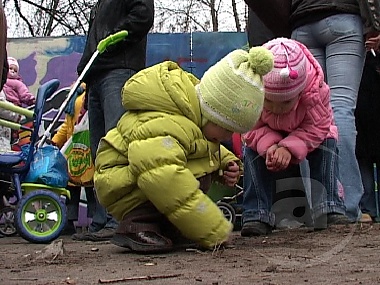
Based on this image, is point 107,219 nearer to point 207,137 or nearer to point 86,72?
point 86,72

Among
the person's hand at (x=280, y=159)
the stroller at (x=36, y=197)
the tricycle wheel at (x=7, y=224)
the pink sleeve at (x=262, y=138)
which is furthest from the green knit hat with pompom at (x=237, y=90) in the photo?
the tricycle wheel at (x=7, y=224)

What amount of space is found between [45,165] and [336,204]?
1.85 metres

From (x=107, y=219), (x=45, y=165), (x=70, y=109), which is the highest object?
(x=70, y=109)

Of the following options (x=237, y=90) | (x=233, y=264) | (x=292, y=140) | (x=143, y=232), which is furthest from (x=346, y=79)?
(x=233, y=264)

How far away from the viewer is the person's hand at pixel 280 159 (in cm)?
309

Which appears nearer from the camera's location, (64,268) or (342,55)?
(64,268)

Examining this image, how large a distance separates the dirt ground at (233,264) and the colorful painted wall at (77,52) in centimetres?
407

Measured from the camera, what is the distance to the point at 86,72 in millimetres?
4105

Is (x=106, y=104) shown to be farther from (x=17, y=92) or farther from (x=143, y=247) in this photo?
(x=17, y=92)

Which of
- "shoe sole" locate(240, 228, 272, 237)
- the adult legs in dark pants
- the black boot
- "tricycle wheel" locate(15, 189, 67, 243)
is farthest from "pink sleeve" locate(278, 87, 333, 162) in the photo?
the adult legs in dark pants

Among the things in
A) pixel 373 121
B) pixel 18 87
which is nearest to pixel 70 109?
pixel 18 87

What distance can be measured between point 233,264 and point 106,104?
195cm

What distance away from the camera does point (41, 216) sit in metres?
4.12

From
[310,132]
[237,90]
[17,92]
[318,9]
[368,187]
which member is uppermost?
[318,9]
